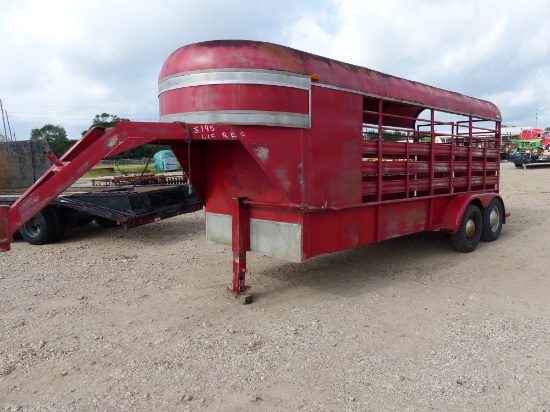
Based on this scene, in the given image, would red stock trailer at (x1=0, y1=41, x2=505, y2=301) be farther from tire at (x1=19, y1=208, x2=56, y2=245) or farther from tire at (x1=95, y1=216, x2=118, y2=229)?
tire at (x1=95, y1=216, x2=118, y2=229)

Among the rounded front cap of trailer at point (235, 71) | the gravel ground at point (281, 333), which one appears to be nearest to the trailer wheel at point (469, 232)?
the gravel ground at point (281, 333)

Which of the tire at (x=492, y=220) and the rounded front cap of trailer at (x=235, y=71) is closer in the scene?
the rounded front cap of trailer at (x=235, y=71)

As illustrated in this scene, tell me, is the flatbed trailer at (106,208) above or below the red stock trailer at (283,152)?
below

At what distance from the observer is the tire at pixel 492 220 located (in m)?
6.97

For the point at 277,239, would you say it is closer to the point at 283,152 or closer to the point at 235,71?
the point at 283,152

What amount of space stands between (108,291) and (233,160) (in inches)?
87.9

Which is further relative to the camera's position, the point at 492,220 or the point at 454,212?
the point at 492,220

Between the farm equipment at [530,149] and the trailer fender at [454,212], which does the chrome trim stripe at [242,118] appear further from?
the farm equipment at [530,149]

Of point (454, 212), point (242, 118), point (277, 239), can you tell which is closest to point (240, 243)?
point (277, 239)

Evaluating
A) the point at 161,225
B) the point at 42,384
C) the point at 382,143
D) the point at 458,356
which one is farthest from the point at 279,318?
the point at 161,225

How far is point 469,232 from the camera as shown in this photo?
260 inches

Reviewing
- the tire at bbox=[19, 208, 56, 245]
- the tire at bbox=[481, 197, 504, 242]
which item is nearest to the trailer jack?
the tire at bbox=[481, 197, 504, 242]

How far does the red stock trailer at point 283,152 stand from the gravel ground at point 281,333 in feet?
2.12

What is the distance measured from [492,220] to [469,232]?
978 millimetres
